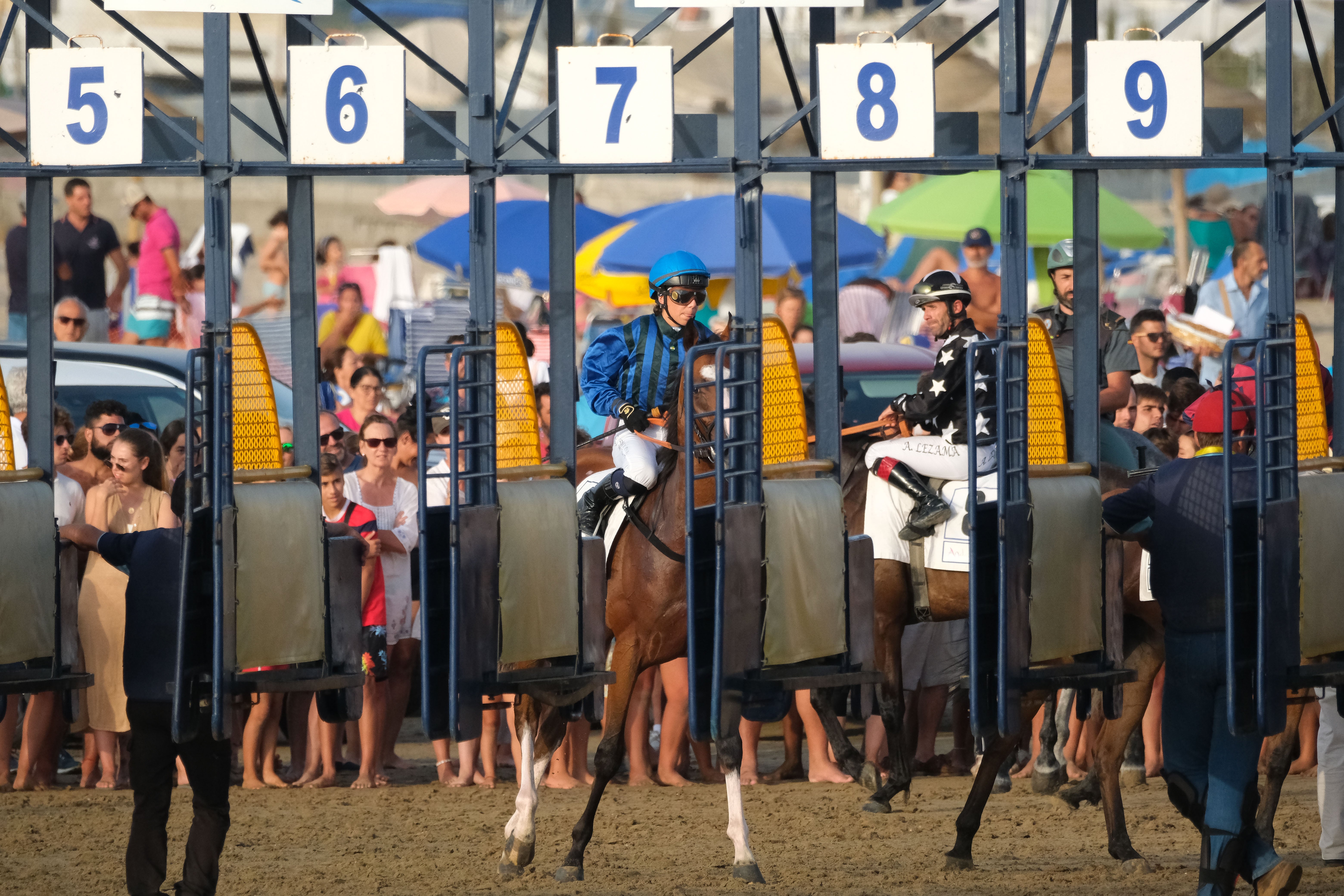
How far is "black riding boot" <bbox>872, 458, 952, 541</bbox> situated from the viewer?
8.87m

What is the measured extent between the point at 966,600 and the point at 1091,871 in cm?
149

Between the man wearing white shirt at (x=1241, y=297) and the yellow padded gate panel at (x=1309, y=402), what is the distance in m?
6.60

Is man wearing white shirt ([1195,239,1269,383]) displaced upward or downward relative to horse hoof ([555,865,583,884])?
upward

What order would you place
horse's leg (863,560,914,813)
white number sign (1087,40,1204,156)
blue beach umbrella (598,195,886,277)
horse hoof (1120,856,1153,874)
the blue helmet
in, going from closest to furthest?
white number sign (1087,40,1204,156), horse hoof (1120,856,1153,874), the blue helmet, horse's leg (863,560,914,813), blue beach umbrella (598,195,886,277)

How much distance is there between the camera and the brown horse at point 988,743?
8.05 metres

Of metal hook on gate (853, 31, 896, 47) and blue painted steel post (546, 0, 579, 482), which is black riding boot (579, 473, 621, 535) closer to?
blue painted steel post (546, 0, 579, 482)

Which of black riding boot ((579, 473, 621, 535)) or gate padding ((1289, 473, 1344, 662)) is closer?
gate padding ((1289, 473, 1344, 662))

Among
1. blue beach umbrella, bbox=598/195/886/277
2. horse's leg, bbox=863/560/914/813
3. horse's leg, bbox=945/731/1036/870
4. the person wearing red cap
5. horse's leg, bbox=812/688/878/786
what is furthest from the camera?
blue beach umbrella, bbox=598/195/886/277

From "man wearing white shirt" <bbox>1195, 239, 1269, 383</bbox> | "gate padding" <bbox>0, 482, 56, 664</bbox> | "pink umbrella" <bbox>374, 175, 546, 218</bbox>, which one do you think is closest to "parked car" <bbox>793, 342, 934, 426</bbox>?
"man wearing white shirt" <bbox>1195, 239, 1269, 383</bbox>

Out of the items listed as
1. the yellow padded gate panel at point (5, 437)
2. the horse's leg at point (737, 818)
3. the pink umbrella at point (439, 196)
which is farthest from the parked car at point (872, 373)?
the yellow padded gate panel at point (5, 437)

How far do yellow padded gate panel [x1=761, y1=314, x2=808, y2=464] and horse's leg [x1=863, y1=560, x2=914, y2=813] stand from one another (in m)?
1.47

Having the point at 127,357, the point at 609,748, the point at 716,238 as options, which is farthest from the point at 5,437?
the point at 716,238

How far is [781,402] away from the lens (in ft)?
25.3

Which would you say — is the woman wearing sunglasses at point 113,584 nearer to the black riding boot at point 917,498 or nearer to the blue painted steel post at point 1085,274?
the black riding boot at point 917,498
